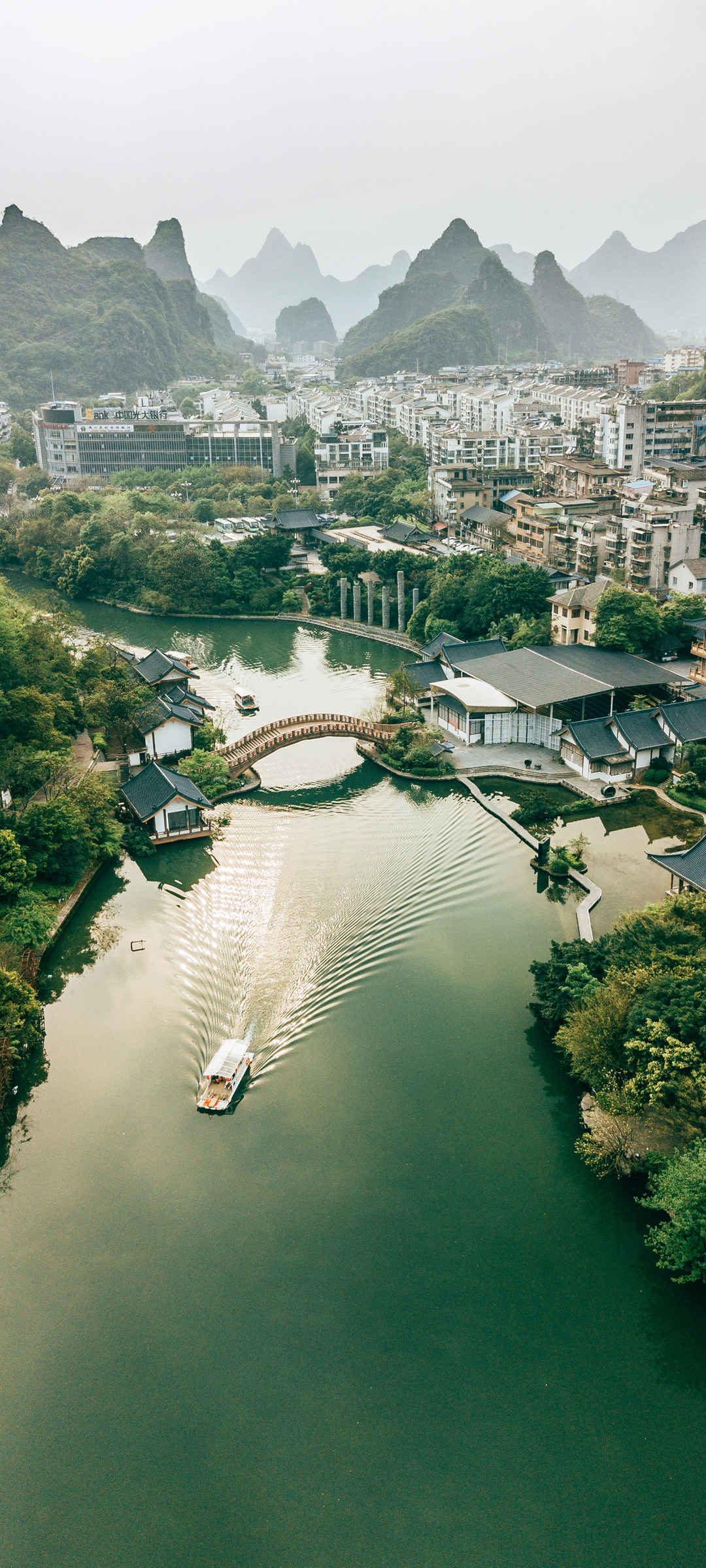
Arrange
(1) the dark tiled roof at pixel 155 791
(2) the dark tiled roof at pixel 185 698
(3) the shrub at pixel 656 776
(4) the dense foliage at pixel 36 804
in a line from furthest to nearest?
(2) the dark tiled roof at pixel 185 698 → (3) the shrub at pixel 656 776 → (1) the dark tiled roof at pixel 155 791 → (4) the dense foliage at pixel 36 804

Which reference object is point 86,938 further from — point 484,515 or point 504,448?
point 504,448

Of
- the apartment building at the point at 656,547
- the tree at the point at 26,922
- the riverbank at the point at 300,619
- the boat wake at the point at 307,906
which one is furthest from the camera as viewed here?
the riverbank at the point at 300,619

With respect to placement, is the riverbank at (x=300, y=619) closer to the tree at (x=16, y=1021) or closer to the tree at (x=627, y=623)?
the tree at (x=627, y=623)

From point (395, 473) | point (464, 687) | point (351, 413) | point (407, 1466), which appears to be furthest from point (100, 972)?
point (351, 413)

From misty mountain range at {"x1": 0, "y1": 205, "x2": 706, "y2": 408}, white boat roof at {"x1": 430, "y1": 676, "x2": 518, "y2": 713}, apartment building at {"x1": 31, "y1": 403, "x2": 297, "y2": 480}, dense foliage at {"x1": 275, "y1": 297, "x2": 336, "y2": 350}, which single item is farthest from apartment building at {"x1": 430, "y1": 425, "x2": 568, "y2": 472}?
dense foliage at {"x1": 275, "y1": 297, "x2": 336, "y2": 350}

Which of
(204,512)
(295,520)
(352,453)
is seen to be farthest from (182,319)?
(295,520)

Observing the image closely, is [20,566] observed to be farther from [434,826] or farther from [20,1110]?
[20,1110]

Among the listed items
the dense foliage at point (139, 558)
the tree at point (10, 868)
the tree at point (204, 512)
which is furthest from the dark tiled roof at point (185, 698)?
the tree at point (204, 512)

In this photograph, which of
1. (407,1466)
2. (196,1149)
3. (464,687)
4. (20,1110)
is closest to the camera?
(407,1466)
